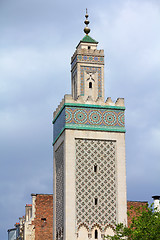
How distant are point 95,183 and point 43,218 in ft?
24.9

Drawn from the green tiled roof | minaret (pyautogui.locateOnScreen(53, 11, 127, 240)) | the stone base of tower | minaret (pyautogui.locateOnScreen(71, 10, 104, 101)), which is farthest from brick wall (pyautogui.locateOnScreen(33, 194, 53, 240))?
the green tiled roof

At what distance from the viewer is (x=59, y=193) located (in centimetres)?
2875

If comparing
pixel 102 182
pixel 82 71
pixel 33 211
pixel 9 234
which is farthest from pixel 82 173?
pixel 9 234

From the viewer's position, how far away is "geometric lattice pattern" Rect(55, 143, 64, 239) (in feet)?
91.6

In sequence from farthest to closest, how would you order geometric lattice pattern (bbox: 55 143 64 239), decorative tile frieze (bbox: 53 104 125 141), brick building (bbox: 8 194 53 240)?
brick building (bbox: 8 194 53 240) < decorative tile frieze (bbox: 53 104 125 141) < geometric lattice pattern (bbox: 55 143 64 239)

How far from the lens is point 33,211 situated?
34.2m

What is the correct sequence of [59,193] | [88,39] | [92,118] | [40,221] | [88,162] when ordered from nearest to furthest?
[88,162] → [92,118] → [59,193] → [88,39] → [40,221]

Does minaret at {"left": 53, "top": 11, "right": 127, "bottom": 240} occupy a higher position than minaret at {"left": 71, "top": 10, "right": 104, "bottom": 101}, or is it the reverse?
minaret at {"left": 71, "top": 10, "right": 104, "bottom": 101}

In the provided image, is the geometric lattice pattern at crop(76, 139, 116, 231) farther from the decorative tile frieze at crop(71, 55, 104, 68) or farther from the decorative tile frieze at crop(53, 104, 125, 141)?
the decorative tile frieze at crop(71, 55, 104, 68)

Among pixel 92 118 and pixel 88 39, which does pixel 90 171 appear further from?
pixel 88 39

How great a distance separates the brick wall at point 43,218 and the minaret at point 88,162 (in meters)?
4.90

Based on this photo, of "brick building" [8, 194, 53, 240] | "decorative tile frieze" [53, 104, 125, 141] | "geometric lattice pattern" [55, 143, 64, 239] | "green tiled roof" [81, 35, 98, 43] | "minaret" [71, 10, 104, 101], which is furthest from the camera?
"brick building" [8, 194, 53, 240]

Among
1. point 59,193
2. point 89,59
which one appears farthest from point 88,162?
point 89,59

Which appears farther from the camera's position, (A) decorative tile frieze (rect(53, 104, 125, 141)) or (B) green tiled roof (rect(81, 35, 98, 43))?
(B) green tiled roof (rect(81, 35, 98, 43))
